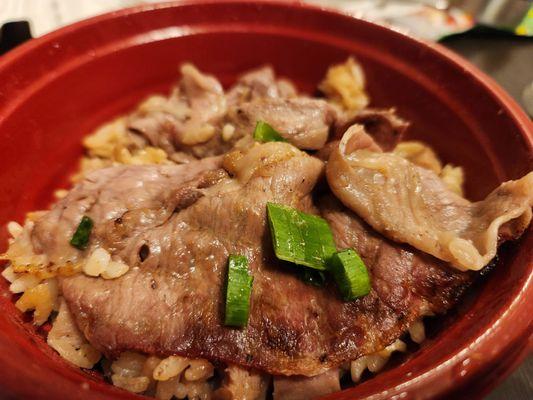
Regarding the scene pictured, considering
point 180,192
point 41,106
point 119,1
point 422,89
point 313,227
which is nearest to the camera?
point 313,227

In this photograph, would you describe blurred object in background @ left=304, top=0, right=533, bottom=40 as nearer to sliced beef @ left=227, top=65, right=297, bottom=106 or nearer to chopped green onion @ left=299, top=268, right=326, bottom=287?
sliced beef @ left=227, top=65, right=297, bottom=106

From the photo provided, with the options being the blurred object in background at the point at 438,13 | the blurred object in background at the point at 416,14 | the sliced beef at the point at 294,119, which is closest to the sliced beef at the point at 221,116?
the sliced beef at the point at 294,119

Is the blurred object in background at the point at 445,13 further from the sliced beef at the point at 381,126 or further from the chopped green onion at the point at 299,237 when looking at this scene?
the chopped green onion at the point at 299,237

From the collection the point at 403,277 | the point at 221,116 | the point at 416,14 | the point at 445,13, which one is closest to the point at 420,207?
the point at 403,277

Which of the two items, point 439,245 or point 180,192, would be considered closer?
point 439,245

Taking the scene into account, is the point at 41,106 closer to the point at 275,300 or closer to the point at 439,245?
the point at 275,300

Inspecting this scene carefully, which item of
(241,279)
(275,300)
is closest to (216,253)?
(241,279)
